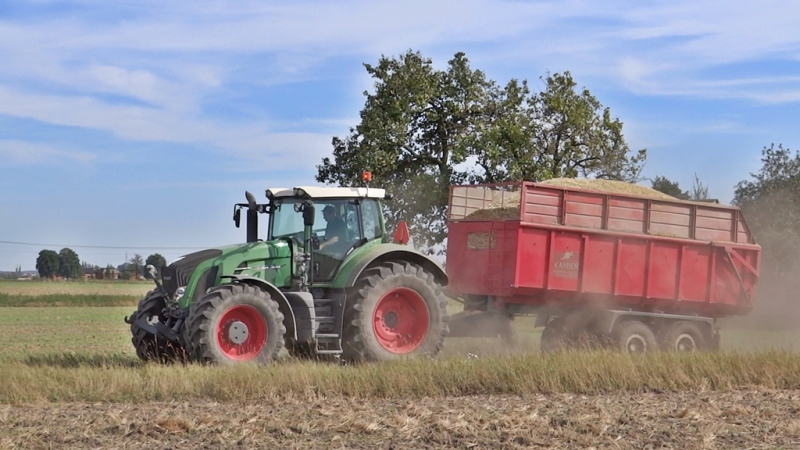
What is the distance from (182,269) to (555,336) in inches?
224

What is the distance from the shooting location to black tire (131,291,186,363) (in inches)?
492

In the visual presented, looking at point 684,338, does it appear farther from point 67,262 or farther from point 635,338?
point 67,262

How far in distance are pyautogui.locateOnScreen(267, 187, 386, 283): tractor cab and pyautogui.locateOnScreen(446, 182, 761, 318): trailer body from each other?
2176mm

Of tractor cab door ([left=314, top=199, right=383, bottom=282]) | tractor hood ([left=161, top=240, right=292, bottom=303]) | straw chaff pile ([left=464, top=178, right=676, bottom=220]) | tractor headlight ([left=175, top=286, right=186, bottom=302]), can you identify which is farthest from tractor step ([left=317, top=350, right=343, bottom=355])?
straw chaff pile ([left=464, top=178, right=676, bottom=220])

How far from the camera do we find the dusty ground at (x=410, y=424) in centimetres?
773

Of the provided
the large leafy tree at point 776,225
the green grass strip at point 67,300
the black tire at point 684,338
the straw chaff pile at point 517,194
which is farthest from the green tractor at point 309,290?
the green grass strip at point 67,300

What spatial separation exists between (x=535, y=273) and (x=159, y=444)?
770 centimetres

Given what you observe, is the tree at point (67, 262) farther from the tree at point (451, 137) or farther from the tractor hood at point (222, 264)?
the tractor hood at point (222, 264)

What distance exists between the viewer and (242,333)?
11.8 m

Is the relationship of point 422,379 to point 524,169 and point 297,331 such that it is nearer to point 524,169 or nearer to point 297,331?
point 297,331

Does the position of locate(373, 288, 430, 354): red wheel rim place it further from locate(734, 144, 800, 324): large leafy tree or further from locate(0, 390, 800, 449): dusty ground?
locate(734, 144, 800, 324): large leafy tree

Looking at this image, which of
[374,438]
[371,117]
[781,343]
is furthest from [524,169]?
[374,438]

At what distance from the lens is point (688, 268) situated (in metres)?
15.3

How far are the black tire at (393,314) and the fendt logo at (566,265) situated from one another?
2.08m
